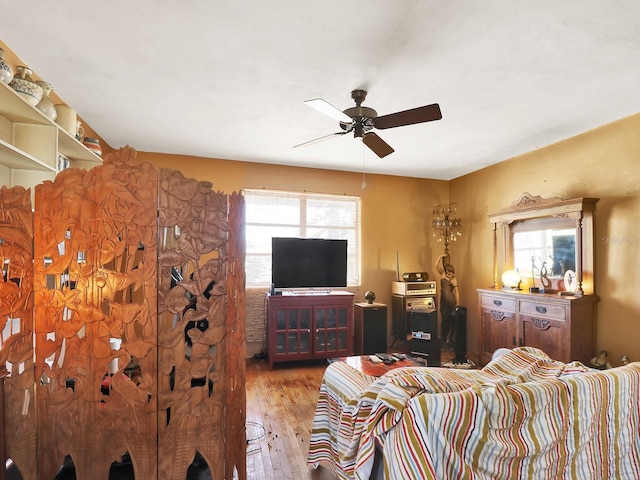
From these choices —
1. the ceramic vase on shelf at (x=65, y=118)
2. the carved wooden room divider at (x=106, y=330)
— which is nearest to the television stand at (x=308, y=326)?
the ceramic vase on shelf at (x=65, y=118)

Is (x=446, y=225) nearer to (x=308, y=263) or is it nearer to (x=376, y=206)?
(x=376, y=206)

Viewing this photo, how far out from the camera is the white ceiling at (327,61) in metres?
1.80

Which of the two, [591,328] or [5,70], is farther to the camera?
[591,328]

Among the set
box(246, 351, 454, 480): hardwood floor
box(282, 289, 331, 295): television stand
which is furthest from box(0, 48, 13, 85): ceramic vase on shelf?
box(282, 289, 331, 295): television stand

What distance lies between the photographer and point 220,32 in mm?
1957

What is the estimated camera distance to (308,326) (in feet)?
14.3

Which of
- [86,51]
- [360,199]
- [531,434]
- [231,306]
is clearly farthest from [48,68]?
[360,199]

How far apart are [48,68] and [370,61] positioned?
6.92ft

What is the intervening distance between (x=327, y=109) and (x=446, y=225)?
130 inches

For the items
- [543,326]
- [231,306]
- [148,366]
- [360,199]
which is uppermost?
[360,199]

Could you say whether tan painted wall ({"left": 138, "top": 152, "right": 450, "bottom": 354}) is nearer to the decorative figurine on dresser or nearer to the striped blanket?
the decorative figurine on dresser

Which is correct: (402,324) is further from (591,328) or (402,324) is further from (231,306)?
(231,306)

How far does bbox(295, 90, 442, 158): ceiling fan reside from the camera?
223 centimetres

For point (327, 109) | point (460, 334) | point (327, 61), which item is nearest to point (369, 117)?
point (327, 109)
